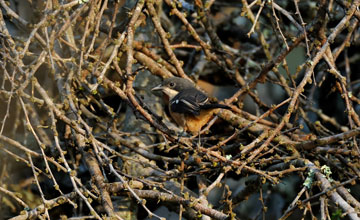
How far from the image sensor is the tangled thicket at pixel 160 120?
3424mm

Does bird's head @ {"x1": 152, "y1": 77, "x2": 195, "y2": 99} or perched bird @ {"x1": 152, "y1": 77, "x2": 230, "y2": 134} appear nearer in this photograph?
perched bird @ {"x1": 152, "y1": 77, "x2": 230, "y2": 134}

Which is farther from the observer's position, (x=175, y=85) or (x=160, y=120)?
(x=175, y=85)

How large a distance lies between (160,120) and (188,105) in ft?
2.39

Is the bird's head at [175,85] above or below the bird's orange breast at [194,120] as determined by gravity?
above

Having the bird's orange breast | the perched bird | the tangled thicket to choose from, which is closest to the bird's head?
the perched bird

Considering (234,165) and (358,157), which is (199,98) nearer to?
(234,165)

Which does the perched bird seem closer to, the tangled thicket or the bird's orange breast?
the bird's orange breast

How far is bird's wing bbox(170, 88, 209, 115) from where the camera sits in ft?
13.7

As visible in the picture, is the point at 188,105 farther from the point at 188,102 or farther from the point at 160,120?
the point at 160,120

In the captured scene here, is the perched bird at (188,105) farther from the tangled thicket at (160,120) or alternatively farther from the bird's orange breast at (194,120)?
the tangled thicket at (160,120)

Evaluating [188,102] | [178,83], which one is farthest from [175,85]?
[188,102]

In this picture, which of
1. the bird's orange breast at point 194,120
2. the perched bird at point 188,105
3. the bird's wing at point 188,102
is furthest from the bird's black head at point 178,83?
the bird's orange breast at point 194,120

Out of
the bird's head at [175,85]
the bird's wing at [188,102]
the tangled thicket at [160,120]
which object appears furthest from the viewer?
the bird's head at [175,85]

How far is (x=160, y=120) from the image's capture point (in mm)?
3510
